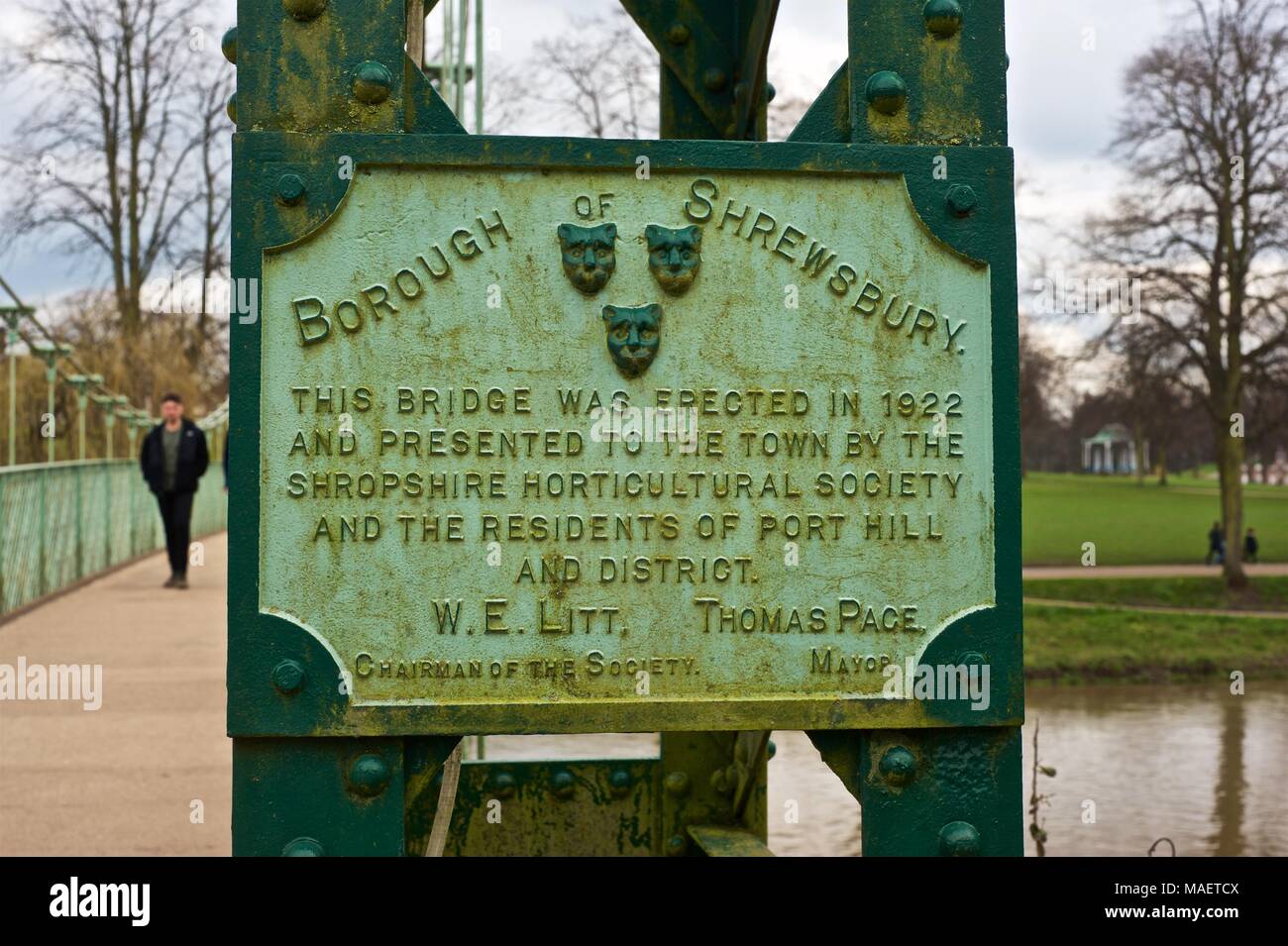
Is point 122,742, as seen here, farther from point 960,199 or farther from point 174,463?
point 174,463

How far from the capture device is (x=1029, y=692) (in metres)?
14.0

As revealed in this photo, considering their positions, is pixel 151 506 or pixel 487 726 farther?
pixel 151 506

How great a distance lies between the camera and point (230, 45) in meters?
2.80

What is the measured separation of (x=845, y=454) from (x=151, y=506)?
21.2 meters

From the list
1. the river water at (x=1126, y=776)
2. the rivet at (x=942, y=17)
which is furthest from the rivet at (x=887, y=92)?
the river water at (x=1126, y=776)

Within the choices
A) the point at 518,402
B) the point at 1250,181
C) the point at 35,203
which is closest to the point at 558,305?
the point at 518,402

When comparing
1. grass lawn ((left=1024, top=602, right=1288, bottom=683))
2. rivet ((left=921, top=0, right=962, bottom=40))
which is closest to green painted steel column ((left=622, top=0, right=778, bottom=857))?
rivet ((left=921, top=0, right=962, bottom=40))

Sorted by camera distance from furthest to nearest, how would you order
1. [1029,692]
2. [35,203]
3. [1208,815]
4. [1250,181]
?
[35,203] → [1250,181] → [1029,692] → [1208,815]

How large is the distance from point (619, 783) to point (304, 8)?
216 centimetres

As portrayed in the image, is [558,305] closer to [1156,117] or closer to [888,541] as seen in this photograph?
[888,541]

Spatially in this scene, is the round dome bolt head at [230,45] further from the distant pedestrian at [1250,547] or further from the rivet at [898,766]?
the distant pedestrian at [1250,547]

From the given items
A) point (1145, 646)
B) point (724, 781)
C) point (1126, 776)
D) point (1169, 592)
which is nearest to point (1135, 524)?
point (1169, 592)

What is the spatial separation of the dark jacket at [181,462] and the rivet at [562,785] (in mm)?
11667

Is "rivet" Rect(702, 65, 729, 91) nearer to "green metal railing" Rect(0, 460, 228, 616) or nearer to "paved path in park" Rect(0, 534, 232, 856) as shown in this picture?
"paved path in park" Rect(0, 534, 232, 856)
